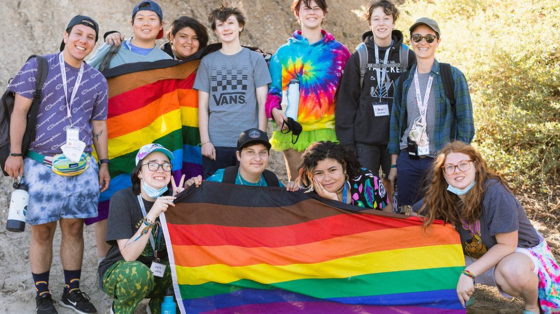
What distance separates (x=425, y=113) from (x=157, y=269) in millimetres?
2610

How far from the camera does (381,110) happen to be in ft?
18.2

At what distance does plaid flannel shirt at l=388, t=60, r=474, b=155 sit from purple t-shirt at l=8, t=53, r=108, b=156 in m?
2.65

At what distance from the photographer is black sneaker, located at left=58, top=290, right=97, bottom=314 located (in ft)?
16.4

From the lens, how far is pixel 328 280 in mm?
4648

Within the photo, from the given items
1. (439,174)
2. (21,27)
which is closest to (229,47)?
(439,174)

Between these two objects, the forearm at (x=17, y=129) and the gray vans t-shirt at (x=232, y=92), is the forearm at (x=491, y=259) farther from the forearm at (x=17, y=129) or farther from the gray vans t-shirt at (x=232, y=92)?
the forearm at (x=17, y=129)

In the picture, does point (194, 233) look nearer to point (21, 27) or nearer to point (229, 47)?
point (229, 47)

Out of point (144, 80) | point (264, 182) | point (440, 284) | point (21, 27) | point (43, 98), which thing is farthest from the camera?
point (21, 27)

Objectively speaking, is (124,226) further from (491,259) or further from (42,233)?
(491,259)

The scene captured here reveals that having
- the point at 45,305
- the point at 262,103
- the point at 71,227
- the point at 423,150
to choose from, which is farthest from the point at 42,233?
the point at 423,150

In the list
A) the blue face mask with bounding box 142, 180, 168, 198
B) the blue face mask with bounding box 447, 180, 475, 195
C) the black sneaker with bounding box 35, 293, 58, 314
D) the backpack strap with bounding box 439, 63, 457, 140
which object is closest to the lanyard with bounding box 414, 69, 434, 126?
the backpack strap with bounding box 439, 63, 457, 140

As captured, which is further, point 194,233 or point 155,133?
point 155,133

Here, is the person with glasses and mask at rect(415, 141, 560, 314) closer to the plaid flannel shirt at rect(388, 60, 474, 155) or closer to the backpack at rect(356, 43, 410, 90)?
the plaid flannel shirt at rect(388, 60, 474, 155)

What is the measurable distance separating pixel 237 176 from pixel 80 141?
1.32 metres
